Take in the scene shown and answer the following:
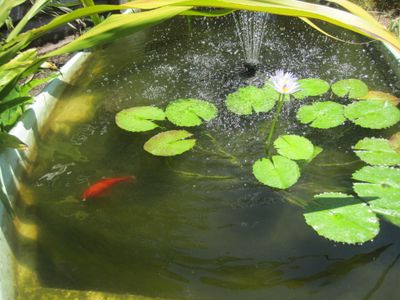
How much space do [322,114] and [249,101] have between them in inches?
11.2

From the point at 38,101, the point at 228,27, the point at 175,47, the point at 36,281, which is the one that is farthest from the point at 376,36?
the point at 228,27

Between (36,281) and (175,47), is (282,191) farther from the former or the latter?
(175,47)

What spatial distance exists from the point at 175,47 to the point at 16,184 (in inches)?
46.7

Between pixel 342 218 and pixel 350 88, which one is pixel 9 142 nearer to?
pixel 342 218

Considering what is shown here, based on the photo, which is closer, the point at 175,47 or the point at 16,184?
the point at 16,184

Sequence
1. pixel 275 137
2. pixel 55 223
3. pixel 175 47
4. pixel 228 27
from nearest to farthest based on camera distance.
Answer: pixel 55 223
pixel 275 137
pixel 175 47
pixel 228 27

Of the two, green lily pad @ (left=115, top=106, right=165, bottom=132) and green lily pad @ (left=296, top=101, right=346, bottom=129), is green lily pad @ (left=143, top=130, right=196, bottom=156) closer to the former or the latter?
green lily pad @ (left=115, top=106, right=165, bottom=132)

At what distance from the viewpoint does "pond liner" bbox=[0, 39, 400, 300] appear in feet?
3.38

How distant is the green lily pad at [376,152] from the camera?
1.35 meters

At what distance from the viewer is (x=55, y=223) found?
123 cm

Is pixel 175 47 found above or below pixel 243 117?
above

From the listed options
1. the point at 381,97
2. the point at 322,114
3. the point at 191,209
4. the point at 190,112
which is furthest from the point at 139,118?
the point at 381,97

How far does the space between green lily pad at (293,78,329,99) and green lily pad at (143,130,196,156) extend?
1.69ft

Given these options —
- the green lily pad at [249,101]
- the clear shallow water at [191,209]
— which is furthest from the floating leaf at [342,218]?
the green lily pad at [249,101]
